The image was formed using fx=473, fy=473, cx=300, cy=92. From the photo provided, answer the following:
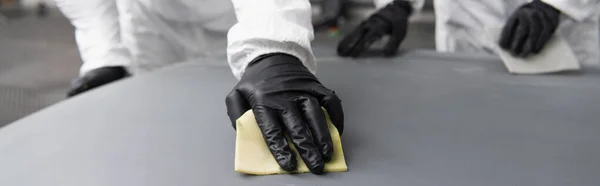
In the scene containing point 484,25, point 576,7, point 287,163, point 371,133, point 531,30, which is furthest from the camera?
point 484,25

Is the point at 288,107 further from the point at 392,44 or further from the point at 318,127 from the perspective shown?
the point at 392,44

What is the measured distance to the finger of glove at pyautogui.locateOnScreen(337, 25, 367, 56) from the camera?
1.12 metres

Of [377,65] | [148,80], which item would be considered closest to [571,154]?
[377,65]

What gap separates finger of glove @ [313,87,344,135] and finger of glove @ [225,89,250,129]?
10 cm

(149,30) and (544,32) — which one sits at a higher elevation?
(544,32)

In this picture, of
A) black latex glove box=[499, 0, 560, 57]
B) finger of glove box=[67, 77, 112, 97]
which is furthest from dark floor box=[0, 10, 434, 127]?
black latex glove box=[499, 0, 560, 57]

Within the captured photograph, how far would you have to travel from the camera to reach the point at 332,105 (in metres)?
0.65

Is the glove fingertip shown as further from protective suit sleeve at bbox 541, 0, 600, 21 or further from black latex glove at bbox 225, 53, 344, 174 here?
protective suit sleeve at bbox 541, 0, 600, 21

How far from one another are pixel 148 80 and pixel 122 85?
53 mm

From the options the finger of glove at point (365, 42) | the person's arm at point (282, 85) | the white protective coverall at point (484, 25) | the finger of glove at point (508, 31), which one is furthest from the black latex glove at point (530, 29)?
the person's arm at point (282, 85)

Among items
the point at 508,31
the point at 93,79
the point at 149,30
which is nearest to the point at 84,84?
the point at 93,79

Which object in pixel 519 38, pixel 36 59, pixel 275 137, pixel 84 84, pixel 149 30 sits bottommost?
pixel 36 59

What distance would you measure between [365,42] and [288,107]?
543mm

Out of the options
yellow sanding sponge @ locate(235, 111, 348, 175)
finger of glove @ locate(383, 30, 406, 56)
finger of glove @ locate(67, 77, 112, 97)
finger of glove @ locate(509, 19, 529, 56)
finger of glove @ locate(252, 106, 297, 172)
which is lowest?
finger of glove @ locate(67, 77, 112, 97)
